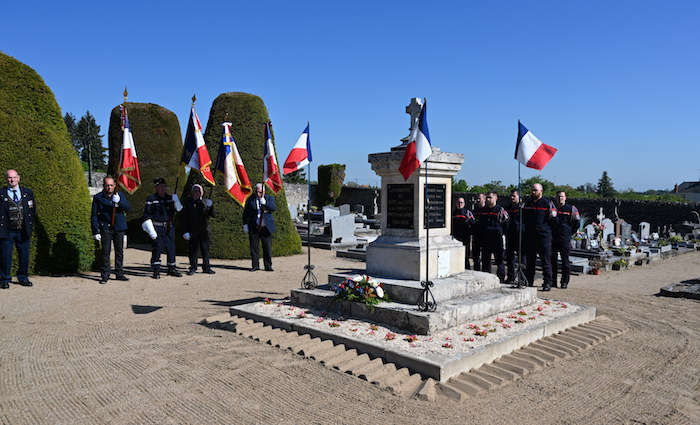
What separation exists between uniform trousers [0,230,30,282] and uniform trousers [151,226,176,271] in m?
2.12

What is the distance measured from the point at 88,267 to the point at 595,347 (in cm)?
930

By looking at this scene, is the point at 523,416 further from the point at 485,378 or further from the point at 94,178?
the point at 94,178

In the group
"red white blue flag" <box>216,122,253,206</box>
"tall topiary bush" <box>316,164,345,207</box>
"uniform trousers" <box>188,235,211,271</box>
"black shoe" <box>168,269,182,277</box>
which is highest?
"tall topiary bush" <box>316,164,345,207</box>

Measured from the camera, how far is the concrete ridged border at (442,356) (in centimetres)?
434

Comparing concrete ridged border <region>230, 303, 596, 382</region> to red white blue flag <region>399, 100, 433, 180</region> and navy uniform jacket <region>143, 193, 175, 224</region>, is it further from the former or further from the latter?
navy uniform jacket <region>143, 193, 175, 224</region>

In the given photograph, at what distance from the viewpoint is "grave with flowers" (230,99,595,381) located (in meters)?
5.00

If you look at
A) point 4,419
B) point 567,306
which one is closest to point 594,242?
point 567,306

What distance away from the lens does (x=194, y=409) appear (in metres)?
3.74

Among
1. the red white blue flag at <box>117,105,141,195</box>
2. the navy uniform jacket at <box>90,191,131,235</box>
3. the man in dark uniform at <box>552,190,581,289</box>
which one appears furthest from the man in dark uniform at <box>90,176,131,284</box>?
the man in dark uniform at <box>552,190,581,289</box>

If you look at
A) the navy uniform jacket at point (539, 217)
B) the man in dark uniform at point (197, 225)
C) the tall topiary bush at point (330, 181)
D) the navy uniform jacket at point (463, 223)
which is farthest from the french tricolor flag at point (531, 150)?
the tall topiary bush at point (330, 181)

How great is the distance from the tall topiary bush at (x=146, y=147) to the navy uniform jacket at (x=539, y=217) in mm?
11169

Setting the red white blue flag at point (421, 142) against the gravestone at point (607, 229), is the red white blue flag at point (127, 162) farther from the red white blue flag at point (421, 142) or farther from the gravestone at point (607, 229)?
the gravestone at point (607, 229)

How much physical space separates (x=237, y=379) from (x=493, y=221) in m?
6.31

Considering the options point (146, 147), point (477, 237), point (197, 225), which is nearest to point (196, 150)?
point (197, 225)
